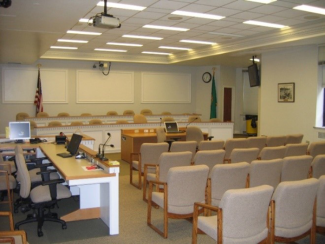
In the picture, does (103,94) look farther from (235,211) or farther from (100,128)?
(235,211)

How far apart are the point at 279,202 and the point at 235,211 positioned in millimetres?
521

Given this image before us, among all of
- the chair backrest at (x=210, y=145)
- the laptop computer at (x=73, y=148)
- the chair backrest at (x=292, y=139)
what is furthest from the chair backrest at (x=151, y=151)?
the chair backrest at (x=292, y=139)

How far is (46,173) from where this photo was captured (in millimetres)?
4285

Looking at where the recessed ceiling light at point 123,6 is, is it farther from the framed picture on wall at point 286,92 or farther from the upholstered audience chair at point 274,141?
the framed picture on wall at point 286,92

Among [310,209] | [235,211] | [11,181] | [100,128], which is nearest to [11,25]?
[11,181]

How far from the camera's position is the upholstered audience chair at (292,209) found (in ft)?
10.2

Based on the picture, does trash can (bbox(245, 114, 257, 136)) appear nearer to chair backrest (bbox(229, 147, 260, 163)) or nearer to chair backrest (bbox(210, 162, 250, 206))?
chair backrest (bbox(229, 147, 260, 163))

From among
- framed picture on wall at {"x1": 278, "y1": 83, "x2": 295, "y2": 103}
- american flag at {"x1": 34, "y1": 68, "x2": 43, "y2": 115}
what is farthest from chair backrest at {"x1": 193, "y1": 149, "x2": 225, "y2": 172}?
american flag at {"x1": 34, "y1": 68, "x2": 43, "y2": 115}

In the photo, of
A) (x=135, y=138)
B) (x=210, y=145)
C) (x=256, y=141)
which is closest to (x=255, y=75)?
(x=256, y=141)

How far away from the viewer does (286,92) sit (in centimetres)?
1005

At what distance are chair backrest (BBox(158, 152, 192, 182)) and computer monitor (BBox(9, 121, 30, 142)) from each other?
10.7 feet

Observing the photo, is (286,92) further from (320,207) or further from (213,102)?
(320,207)

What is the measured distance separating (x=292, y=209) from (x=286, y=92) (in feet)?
24.5

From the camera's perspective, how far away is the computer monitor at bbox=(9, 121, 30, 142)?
6715mm
